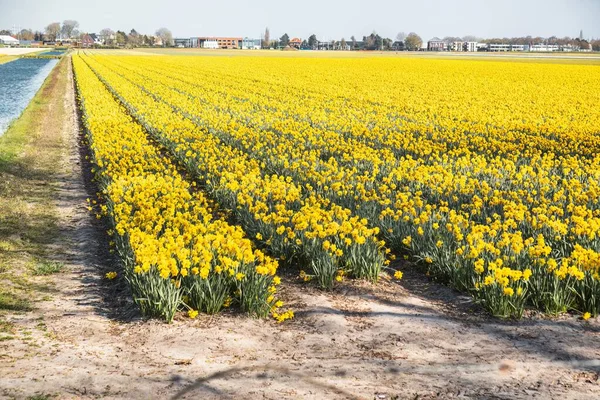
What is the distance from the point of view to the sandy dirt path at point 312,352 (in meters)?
5.20

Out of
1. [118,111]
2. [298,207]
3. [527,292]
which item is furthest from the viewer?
[118,111]

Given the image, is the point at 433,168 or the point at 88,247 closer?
the point at 88,247

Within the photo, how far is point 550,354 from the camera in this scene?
5.85 metres

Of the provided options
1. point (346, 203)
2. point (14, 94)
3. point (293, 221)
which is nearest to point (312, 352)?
point (293, 221)

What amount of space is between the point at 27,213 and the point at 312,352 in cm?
680

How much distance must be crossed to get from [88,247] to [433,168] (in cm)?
684

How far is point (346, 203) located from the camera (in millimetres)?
10609

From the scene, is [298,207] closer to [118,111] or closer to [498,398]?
[498,398]

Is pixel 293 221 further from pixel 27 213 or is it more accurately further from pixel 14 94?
pixel 14 94

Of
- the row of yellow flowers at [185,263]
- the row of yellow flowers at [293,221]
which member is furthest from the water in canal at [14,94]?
the row of yellow flowers at [185,263]

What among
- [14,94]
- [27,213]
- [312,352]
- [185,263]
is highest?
[14,94]

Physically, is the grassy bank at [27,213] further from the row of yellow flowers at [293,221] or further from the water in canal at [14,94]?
the water in canal at [14,94]

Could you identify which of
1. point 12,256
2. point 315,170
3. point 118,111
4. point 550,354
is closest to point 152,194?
point 12,256

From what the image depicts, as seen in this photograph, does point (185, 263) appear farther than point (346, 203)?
No
